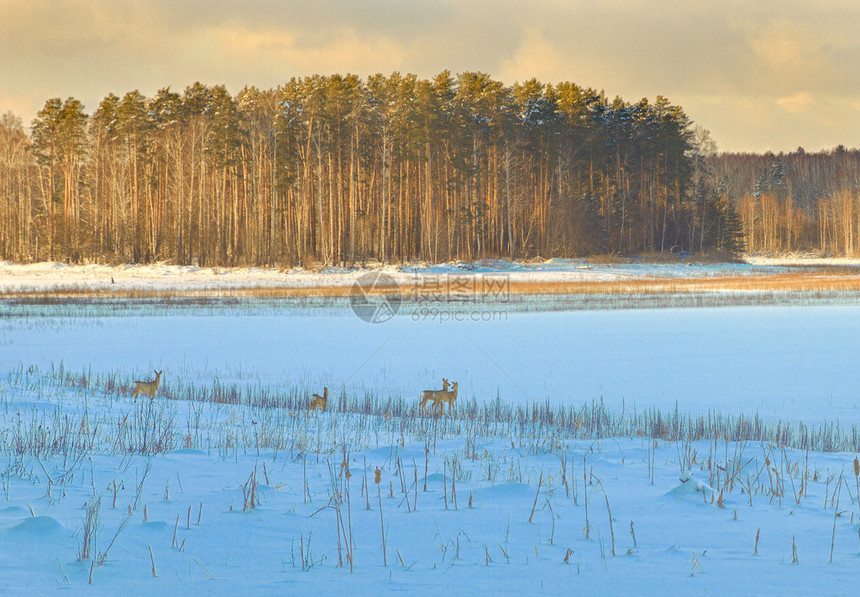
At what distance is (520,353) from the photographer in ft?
54.4

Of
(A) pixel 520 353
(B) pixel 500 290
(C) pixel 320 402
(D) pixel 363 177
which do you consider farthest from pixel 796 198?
(C) pixel 320 402

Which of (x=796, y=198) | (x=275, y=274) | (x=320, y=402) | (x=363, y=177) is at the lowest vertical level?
(x=320, y=402)

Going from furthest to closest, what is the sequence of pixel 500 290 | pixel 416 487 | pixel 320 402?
pixel 500 290 → pixel 320 402 → pixel 416 487

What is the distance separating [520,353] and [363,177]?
39.2m

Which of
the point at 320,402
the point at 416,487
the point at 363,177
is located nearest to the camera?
the point at 416,487

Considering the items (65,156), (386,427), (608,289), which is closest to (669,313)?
(608,289)

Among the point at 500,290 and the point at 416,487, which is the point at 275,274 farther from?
the point at 416,487

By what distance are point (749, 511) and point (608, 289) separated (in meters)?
31.6

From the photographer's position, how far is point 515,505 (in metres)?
5.11

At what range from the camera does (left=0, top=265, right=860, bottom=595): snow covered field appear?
12.7ft

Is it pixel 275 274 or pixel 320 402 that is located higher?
pixel 275 274

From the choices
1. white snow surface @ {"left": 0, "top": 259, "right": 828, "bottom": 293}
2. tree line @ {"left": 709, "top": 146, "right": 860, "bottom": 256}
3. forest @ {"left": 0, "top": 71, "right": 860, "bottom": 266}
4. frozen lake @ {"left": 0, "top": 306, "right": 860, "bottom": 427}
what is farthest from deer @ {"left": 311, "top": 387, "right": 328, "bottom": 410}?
tree line @ {"left": 709, "top": 146, "right": 860, "bottom": 256}

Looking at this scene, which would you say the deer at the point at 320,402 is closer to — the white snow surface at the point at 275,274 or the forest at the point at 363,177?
the white snow surface at the point at 275,274

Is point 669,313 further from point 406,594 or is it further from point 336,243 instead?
point 336,243
